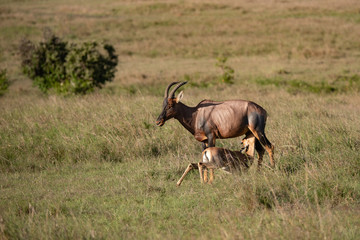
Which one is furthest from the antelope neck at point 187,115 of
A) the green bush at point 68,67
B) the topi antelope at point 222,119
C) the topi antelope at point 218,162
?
the green bush at point 68,67

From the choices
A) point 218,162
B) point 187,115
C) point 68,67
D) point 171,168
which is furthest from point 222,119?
point 68,67

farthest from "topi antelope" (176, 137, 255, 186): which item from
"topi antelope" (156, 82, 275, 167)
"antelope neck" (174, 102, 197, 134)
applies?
"antelope neck" (174, 102, 197, 134)

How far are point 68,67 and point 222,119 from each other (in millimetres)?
10479

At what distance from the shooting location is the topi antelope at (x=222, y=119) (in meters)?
6.66

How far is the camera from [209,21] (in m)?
37.5

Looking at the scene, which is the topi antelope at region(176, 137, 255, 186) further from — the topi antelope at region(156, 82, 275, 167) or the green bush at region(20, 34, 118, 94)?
the green bush at region(20, 34, 118, 94)

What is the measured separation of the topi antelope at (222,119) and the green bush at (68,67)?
30.7 feet

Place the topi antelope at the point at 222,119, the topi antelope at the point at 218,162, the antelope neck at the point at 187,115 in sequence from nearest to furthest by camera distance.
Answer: the topi antelope at the point at 218,162, the topi antelope at the point at 222,119, the antelope neck at the point at 187,115

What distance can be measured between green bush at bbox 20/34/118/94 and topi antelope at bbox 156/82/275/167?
9354mm

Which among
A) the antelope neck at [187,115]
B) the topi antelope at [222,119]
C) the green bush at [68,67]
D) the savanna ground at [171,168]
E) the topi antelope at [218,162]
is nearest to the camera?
the savanna ground at [171,168]

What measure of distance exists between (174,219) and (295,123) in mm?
4936

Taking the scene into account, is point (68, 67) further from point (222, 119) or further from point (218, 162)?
point (218, 162)

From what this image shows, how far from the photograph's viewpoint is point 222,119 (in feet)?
21.9

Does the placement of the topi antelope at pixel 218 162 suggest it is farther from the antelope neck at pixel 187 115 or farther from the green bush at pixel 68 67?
the green bush at pixel 68 67
